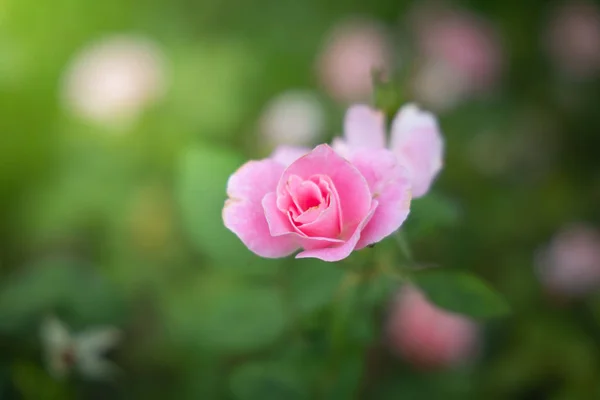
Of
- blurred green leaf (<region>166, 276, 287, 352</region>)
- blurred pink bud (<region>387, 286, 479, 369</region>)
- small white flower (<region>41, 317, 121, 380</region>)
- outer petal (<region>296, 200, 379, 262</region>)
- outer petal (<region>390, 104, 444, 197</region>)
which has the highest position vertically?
outer petal (<region>390, 104, 444, 197</region>)

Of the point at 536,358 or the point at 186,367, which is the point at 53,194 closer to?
the point at 186,367

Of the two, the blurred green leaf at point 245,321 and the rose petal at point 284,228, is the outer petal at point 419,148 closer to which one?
the rose petal at point 284,228

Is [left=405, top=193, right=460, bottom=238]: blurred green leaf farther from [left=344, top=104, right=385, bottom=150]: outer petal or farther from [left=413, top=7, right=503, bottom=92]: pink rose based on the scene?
[left=413, top=7, right=503, bottom=92]: pink rose

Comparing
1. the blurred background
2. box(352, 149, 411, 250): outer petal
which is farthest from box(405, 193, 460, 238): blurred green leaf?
box(352, 149, 411, 250): outer petal

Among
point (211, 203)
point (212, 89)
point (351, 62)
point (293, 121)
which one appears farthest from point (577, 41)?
point (211, 203)

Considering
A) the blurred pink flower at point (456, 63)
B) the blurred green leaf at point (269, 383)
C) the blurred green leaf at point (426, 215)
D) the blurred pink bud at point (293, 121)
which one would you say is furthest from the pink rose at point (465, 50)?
the blurred green leaf at point (269, 383)

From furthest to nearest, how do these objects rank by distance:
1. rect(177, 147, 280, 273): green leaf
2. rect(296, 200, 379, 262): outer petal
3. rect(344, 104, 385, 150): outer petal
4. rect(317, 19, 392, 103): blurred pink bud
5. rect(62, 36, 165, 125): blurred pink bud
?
rect(317, 19, 392, 103): blurred pink bud, rect(62, 36, 165, 125): blurred pink bud, rect(177, 147, 280, 273): green leaf, rect(344, 104, 385, 150): outer petal, rect(296, 200, 379, 262): outer petal
